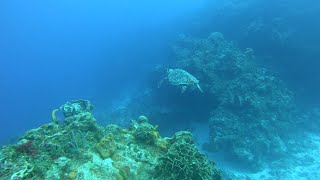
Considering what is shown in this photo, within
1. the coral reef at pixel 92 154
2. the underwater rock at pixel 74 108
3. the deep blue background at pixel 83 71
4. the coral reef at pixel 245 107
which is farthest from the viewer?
the deep blue background at pixel 83 71

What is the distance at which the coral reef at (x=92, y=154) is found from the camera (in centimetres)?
598

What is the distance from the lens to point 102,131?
7945 millimetres

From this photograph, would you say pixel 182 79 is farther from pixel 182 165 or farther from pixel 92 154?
pixel 92 154

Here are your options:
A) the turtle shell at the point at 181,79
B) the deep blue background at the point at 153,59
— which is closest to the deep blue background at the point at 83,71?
the deep blue background at the point at 153,59

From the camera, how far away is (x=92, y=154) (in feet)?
22.2

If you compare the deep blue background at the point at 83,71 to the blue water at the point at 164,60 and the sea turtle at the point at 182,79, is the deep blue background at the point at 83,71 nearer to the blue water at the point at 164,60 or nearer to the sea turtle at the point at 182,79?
the blue water at the point at 164,60

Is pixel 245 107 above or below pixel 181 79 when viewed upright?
above

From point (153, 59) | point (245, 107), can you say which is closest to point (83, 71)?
point (153, 59)

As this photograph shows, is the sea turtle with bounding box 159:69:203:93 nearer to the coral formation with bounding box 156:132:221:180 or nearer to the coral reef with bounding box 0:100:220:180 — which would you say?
the coral reef with bounding box 0:100:220:180

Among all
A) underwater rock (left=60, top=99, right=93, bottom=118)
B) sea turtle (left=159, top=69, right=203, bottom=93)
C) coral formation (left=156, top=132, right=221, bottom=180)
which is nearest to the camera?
coral formation (left=156, top=132, right=221, bottom=180)

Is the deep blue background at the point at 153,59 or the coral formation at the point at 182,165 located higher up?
the deep blue background at the point at 153,59

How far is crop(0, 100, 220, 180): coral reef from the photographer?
5.98 metres

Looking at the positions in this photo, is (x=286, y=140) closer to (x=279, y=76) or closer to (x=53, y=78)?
(x=279, y=76)

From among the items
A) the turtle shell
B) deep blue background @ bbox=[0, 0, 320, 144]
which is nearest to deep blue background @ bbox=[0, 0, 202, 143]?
deep blue background @ bbox=[0, 0, 320, 144]
